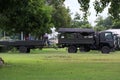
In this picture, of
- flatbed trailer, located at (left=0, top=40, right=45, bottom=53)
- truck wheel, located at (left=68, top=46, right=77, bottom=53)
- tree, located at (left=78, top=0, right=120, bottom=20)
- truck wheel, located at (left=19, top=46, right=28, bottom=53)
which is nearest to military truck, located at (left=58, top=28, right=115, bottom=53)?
truck wheel, located at (left=68, top=46, right=77, bottom=53)

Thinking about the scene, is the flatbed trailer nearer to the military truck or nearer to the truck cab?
the military truck

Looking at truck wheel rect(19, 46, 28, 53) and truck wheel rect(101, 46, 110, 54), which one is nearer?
truck wheel rect(19, 46, 28, 53)

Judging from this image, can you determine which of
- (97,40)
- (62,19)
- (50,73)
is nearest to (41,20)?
(97,40)

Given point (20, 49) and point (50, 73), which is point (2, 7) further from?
point (20, 49)

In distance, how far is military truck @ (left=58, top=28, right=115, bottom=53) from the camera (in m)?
45.2

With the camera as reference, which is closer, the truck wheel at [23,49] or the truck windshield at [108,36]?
the truck wheel at [23,49]

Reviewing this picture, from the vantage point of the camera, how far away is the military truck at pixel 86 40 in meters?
45.2

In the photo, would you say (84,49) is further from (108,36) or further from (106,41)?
(108,36)

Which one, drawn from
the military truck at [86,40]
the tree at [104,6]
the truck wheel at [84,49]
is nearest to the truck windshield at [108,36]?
the military truck at [86,40]

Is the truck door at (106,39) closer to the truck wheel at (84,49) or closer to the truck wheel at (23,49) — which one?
the truck wheel at (84,49)

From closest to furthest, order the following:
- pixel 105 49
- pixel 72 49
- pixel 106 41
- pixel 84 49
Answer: pixel 105 49 → pixel 106 41 → pixel 72 49 → pixel 84 49

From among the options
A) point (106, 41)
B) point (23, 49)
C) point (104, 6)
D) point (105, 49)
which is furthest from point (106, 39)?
point (104, 6)

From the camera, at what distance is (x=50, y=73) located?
19.4 meters

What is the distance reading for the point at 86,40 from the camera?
148 ft
